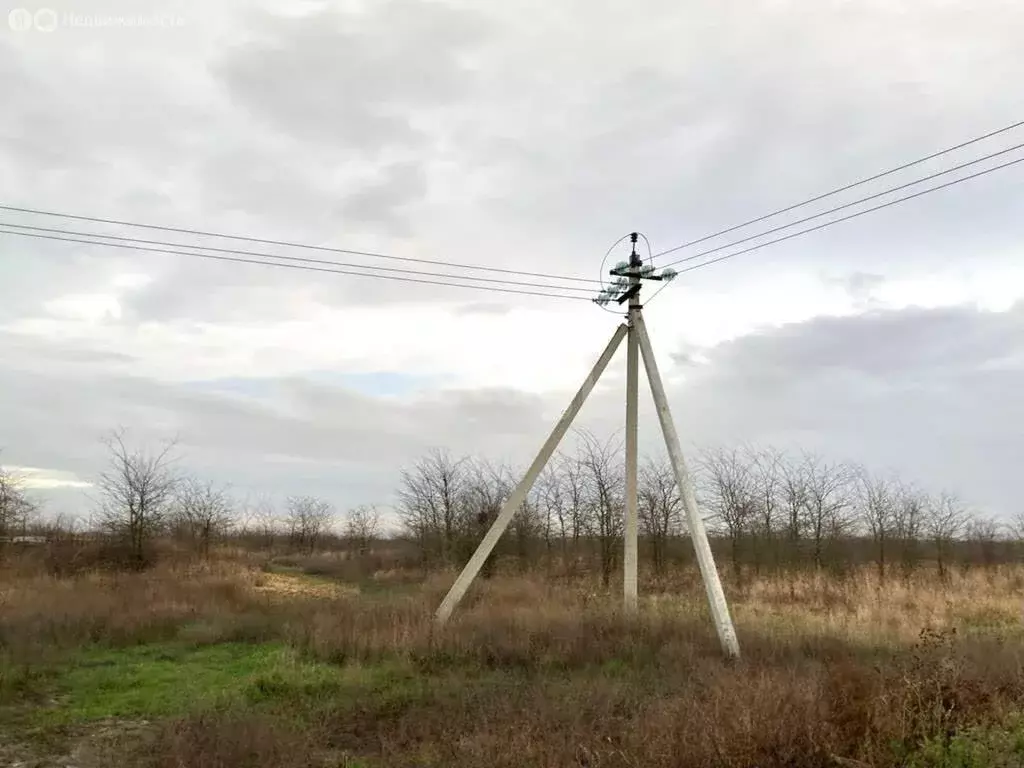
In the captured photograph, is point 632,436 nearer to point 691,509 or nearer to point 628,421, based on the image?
point 628,421

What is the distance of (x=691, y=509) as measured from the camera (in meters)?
9.59

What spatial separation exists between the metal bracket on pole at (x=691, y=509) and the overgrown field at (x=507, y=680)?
381 mm

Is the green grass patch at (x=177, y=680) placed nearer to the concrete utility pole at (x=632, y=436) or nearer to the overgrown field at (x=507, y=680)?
the overgrown field at (x=507, y=680)

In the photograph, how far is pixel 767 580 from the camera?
60.4 feet

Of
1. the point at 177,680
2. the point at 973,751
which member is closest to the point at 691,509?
the point at 973,751

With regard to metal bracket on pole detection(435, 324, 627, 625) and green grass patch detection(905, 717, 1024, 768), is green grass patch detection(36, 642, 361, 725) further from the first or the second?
green grass patch detection(905, 717, 1024, 768)

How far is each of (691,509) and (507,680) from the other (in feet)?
10.6

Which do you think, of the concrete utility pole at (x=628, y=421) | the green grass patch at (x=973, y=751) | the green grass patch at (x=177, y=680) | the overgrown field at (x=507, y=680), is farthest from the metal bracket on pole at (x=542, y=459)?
the green grass patch at (x=973, y=751)

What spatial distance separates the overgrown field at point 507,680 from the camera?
5.25 m

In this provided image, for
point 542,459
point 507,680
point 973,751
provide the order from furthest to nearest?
point 542,459
point 507,680
point 973,751

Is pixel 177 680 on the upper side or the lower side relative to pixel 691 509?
lower

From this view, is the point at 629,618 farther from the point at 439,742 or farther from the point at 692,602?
the point at 439,742

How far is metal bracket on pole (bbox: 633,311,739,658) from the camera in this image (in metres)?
9.09

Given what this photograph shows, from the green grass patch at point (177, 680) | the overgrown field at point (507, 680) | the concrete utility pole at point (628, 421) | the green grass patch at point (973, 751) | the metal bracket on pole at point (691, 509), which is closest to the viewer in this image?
the green grass patch at point (973, 751)
